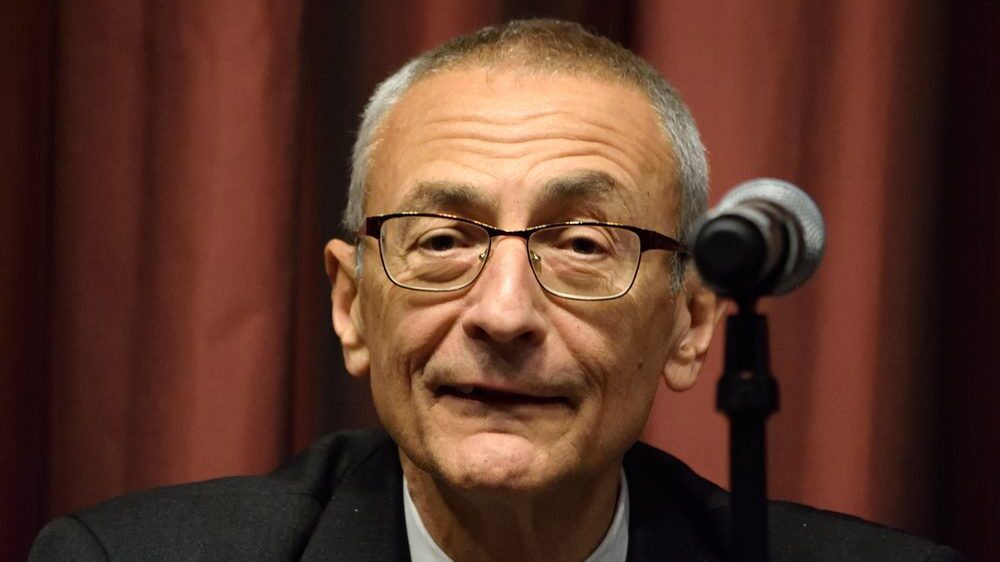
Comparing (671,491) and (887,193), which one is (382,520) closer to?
(671,491)

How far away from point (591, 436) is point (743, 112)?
625 mm

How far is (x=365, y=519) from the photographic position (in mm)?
1521

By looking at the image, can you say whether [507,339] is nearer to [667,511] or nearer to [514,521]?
[514,521]

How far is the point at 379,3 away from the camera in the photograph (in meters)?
1.84

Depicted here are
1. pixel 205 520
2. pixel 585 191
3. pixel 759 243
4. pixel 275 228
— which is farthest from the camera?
pixel 275 228

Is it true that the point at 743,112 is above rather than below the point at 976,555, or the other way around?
above

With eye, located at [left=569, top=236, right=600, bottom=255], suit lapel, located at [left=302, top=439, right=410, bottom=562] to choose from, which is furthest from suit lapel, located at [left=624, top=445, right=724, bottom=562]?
eye, located at [left=569, top=236, right=600, bottom=255]

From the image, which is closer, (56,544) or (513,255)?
(513,255)

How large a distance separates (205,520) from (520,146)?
58 cm

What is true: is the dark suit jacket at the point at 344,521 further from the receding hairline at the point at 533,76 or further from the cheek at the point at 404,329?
the receding hairline at the point at 533,76

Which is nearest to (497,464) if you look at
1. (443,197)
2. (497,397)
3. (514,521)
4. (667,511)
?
(497,397)

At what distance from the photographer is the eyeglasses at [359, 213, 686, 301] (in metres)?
1.33

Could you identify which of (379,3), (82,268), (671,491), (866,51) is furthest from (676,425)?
(82,268)

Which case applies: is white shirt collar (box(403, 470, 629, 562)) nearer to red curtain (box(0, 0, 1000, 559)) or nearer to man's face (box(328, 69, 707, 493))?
man's face (box(328, 69, 707, 493))
